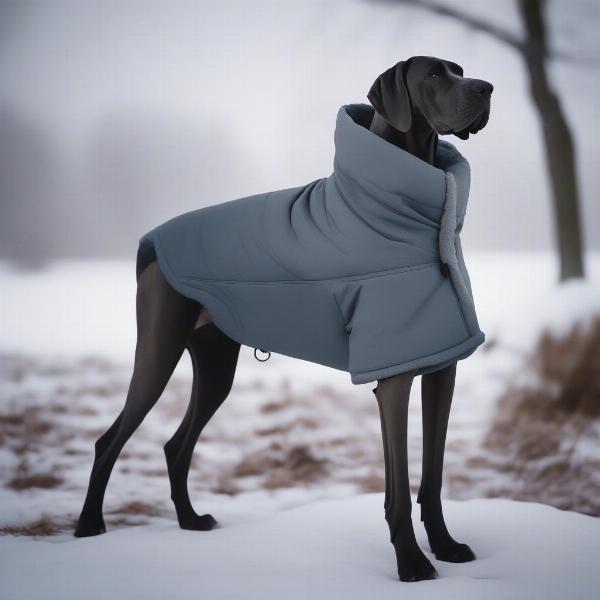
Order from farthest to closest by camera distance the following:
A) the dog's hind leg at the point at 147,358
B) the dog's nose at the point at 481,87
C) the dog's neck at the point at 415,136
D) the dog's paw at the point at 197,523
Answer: the dog's paw at the point at 197,523, the dog's hind leg at the point at 147,358, the dog's neck at the point at 415,136, the dog's nose at the point at 481,87

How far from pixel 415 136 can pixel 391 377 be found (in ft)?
1.72

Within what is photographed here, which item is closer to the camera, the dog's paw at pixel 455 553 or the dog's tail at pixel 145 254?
the dog's paw at pixel 455 553

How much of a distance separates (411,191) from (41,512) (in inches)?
58.6

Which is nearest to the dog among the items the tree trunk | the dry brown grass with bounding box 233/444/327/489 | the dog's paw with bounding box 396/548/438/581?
the dog's paw with bounding box 396/548/438/581

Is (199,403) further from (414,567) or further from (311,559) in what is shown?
(414,567)

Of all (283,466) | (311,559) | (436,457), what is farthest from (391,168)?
(283,466)

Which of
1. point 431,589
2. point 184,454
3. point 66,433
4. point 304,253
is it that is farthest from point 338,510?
point 66,433

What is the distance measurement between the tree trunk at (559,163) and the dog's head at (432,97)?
7.69 ft

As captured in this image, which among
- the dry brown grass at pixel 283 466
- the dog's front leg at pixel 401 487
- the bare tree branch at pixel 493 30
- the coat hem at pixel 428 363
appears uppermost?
the bare tree branch at pixel 493 30

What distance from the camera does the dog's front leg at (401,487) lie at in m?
1.73

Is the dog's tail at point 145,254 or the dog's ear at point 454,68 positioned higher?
the dog's ear at point 454,68

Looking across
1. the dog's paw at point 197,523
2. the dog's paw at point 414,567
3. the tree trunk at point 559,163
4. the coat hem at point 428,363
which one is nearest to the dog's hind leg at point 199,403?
the dog's paw at point 197,523

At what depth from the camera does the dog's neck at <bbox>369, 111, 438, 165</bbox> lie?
5.95 ft

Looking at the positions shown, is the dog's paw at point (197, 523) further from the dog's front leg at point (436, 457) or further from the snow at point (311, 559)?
the dog's front leg at point (436, 457)
